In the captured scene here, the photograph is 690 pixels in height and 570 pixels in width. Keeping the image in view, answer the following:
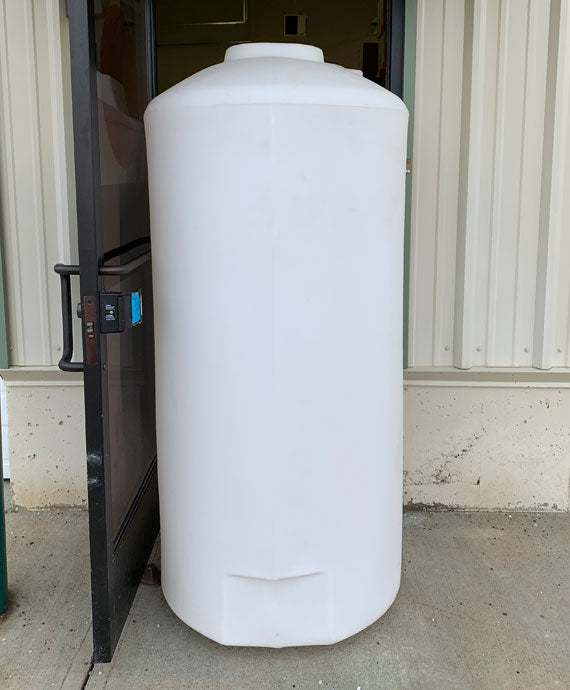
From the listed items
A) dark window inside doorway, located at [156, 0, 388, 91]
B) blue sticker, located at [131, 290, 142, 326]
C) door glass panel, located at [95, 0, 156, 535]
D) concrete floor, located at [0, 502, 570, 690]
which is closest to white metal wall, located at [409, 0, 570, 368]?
concrete floor, located at [0, 502, 570, 690]

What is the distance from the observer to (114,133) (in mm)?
2305

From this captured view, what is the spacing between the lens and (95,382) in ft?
6.63

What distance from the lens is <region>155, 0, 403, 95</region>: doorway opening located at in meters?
6.88

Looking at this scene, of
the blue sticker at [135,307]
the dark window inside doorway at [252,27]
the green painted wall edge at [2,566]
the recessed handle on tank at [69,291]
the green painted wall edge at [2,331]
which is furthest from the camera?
the dark window inside doorway at [252,27]

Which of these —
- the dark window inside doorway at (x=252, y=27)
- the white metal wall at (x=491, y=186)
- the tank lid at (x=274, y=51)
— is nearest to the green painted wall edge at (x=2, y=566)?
the tank lid at (x=274, y=51)

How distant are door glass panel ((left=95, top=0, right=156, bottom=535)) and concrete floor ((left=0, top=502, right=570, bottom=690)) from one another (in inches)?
17.0

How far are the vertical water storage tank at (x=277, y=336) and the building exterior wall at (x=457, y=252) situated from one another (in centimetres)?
94

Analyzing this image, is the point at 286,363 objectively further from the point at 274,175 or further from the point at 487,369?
the point at 487,369

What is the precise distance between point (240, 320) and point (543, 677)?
1.41m

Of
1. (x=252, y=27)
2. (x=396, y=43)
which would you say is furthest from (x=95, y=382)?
(x=252, y=27)

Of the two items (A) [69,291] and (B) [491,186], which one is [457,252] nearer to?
(B) [491,186]

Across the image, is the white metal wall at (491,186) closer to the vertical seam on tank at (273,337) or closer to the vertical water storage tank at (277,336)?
the vertical water storage tank at (277,336)

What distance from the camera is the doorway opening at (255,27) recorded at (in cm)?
688

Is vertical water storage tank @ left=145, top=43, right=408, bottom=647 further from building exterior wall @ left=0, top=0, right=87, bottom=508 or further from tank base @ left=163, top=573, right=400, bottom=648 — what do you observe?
building exterior wall @ left=0, top=0, right=87, bottom=508
